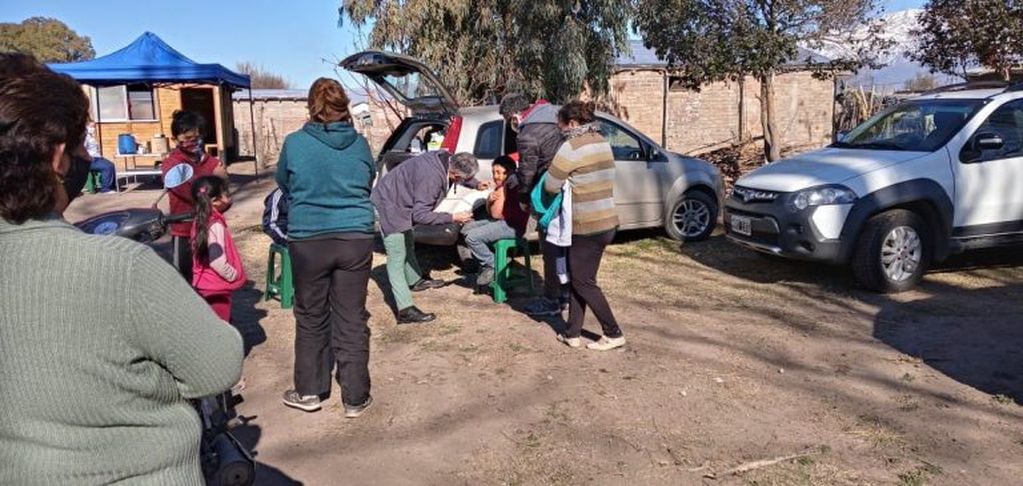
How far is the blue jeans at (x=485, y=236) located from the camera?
7043mm

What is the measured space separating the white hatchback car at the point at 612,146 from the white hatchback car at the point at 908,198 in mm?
1714

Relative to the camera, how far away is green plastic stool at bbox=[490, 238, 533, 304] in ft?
23.2

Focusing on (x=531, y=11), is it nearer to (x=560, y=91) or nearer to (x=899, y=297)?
(x=560, y=91)

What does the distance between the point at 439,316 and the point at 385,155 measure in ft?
8.44

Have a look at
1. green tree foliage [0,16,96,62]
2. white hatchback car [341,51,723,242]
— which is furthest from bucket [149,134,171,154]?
green tree foliage [0,16,96,62]

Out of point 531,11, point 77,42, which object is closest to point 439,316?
point 531,11

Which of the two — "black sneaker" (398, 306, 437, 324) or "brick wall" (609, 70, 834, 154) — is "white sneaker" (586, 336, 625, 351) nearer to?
"black sneaker" (398, 306, 437, 324)

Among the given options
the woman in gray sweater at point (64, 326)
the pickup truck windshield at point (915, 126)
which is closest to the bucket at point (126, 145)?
the pickup truck windshield at point (915, 126)

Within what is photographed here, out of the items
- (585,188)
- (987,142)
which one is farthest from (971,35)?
(585,188)

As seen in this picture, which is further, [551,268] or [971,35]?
[971,35]

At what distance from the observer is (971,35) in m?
12.3

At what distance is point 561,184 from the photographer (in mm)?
5473

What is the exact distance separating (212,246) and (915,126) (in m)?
6.43

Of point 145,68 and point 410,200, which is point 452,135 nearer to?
point 410,200
